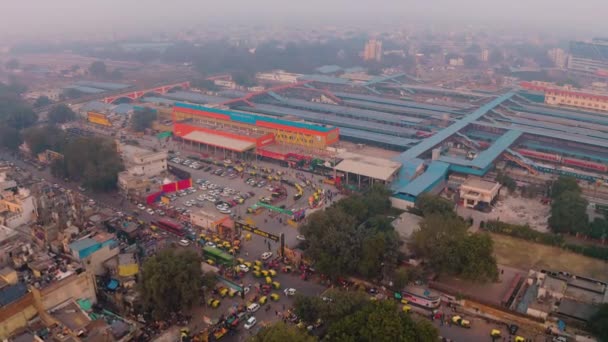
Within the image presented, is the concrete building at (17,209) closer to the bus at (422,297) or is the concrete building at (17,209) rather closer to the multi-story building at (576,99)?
the bus at (422,297)

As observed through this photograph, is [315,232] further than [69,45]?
No

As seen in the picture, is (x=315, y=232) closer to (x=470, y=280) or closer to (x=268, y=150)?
(x=470, y=280)

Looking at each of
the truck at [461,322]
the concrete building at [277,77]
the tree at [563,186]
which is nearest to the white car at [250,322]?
the truck at [461,322]

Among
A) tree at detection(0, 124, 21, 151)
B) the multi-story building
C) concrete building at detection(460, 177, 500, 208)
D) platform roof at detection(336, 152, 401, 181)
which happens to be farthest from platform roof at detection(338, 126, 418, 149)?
tree at detection(0, 124, 21, 151)

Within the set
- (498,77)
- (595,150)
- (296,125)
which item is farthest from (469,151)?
(498,77)

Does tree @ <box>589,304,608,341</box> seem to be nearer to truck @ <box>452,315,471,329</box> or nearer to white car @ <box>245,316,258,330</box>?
truck @ <box>452,315,471,329</box>
